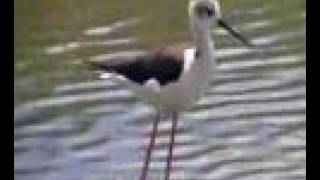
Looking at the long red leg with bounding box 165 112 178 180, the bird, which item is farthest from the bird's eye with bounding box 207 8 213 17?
the long red leg with bounding box 165 112 178 180

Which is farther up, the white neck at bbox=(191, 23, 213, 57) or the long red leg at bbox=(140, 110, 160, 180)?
the white neck at bbox=(191, 23, 213, 57)

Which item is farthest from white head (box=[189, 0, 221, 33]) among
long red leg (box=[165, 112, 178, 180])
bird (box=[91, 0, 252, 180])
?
long red leg (box=[165, 112, 178, 180])

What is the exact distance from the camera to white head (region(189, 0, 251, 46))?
123 centimetres

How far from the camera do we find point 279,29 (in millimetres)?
1281

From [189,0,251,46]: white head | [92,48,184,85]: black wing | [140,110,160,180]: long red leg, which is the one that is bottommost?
[140,110,160,180]: long red leg

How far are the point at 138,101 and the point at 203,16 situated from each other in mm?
172

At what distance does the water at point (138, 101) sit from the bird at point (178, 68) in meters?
0.02

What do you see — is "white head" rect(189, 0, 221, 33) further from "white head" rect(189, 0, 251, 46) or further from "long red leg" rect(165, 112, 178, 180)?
"long red leg" rect(165, 112, 178, 180)

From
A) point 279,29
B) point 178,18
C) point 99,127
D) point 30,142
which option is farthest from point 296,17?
point 30,142

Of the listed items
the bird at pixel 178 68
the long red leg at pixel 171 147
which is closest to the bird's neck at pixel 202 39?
the bird at pixel 178 68

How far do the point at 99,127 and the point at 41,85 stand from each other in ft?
0.38

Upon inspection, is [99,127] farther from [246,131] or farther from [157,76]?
[246,131]

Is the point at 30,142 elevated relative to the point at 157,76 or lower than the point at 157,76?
lower

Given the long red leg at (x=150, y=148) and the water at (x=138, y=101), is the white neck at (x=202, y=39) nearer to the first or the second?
the water at (x=138, y=101)
